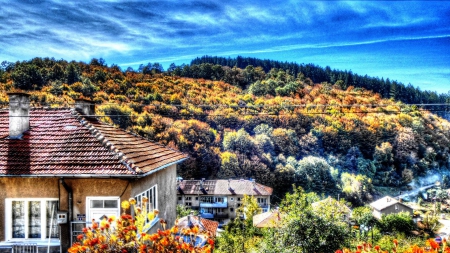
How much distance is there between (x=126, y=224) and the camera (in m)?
5.65

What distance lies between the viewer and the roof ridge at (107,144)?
8.39 metres

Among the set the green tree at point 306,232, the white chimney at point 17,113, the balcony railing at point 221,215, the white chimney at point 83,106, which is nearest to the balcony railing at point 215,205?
the balcony railing at point 221,215

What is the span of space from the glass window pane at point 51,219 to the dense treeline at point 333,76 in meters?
69.3

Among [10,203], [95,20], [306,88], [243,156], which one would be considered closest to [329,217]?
[10,203]

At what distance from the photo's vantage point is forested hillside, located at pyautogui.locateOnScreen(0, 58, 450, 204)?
177 ft

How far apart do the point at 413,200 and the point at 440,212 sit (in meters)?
7.54

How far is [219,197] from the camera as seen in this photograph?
4647cm

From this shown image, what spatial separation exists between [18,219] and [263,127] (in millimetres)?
57128

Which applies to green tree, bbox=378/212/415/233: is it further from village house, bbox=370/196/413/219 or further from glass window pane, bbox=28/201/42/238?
glass window pane, bbox=28/201/42/238

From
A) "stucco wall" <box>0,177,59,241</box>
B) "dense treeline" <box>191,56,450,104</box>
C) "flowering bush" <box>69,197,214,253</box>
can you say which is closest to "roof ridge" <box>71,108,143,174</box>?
"stucco wall" <box>0,177,59,241</box>

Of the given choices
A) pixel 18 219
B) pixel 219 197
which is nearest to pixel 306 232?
pixel 18 219

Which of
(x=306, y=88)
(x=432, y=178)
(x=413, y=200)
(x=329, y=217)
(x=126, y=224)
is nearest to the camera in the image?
(x=126, y=224)

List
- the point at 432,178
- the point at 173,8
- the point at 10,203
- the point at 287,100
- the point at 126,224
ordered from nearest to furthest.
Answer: the point at 126,224 → the point at 10,203 → the point at 173,8 → the point at 432,178 → the point at 287,100

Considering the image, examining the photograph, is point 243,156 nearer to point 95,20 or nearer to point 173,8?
point 95,20
